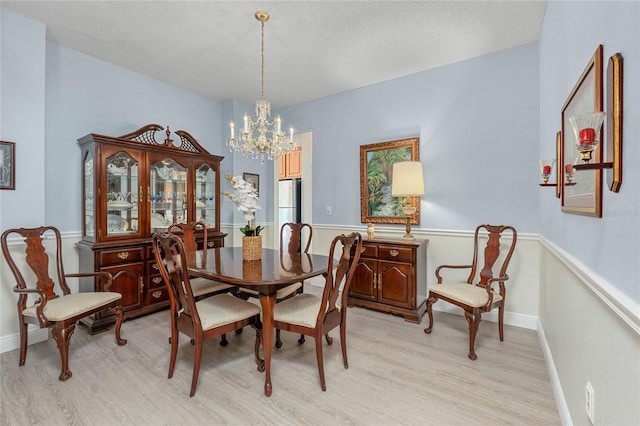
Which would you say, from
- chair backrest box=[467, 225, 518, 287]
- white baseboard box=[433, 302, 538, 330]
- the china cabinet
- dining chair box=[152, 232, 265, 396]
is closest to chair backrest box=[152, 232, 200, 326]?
dining chair box=[152, 232, 265, 396]

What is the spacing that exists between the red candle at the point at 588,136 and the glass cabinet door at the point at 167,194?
352cm

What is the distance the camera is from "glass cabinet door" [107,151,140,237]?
302 centimetres

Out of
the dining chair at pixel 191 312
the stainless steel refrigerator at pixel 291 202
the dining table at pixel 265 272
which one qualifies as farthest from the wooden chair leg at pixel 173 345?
the stainless steel refrigerator at pixel 291 202

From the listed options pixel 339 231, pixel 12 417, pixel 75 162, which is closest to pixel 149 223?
pixel 75 162

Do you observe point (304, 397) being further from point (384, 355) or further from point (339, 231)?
point (339, 231)

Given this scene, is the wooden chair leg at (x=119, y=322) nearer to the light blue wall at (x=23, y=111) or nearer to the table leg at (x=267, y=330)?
the light blue wall at (x=23, y=111)

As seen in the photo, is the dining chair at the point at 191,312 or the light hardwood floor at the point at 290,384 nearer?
the light hardwood floor at the point at 290,384

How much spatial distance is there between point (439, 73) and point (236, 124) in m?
2.72

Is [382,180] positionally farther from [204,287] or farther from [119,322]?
[119,322]

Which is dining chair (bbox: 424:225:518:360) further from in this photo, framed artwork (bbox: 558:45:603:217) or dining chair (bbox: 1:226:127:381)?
dining chair (bbox: 1:226:127:381)

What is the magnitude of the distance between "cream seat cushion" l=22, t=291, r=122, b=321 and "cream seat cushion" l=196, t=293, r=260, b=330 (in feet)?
2.69

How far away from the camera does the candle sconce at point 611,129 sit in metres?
0.93

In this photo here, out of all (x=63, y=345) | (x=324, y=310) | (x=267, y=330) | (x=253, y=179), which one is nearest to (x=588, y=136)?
(x=324, y=310)

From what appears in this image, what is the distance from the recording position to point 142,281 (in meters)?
3.13
